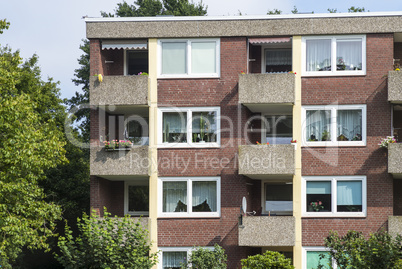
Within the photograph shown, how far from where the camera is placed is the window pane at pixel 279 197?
3117cm

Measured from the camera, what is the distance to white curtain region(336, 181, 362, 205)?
2981 centimetres

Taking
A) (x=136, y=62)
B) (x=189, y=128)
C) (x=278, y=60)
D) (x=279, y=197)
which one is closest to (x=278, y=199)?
(x=279, y=197)

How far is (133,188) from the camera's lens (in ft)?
107

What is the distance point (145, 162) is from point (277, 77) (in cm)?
605

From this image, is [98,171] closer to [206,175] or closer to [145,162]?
[145,162]

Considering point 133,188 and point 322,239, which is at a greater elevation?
point 133,188

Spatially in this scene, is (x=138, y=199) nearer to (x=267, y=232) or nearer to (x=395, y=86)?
(x=267, y=232)

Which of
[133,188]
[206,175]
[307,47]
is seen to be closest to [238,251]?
[206,175]

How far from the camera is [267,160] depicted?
29.4 metres

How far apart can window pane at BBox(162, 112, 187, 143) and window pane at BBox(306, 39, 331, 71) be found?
5.33 meters

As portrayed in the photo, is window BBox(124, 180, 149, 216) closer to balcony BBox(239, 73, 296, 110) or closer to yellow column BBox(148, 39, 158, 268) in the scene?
yellow column BBox(148, 39, 158, 268)

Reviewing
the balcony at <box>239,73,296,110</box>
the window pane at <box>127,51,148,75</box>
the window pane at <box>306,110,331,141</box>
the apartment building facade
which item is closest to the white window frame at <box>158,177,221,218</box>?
the apartment building facade

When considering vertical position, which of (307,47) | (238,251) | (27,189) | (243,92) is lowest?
(238,251)

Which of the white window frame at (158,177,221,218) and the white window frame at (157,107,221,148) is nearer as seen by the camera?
the white window frame at (158,177,221,218)
